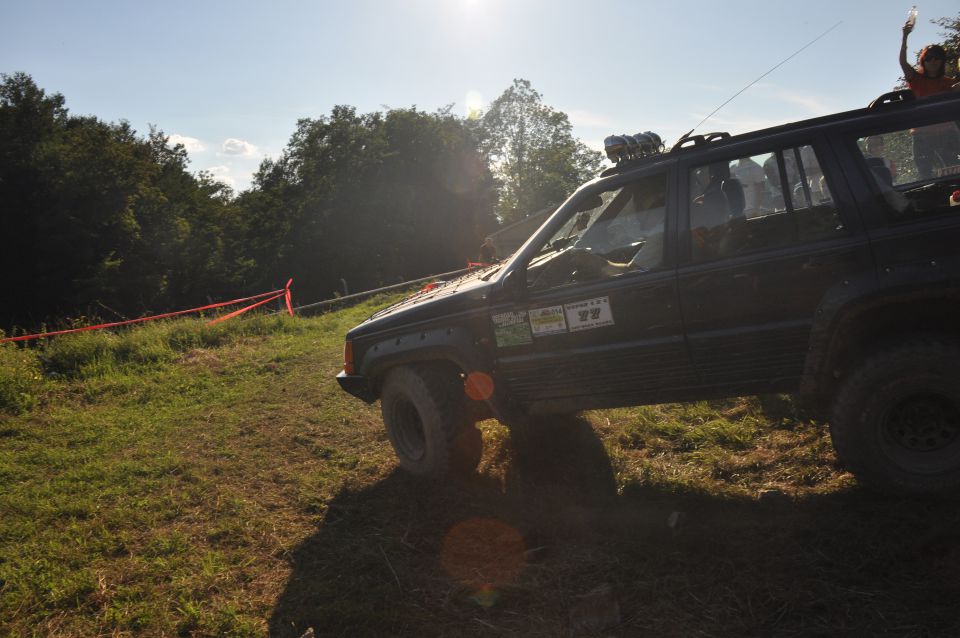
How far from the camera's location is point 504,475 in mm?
5086

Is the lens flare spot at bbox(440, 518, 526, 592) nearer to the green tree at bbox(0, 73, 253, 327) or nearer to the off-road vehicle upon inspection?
the off-road vehicle

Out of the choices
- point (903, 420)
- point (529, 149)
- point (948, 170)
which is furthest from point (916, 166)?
point (529, 149)

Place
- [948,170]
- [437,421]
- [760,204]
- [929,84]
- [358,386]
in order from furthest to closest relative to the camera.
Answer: [358,386] → [929,84] → [437,421] → [760,204] → [948,170]

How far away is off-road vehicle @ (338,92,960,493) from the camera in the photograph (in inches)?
137

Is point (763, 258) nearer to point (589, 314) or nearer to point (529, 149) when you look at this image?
point (589, 314)

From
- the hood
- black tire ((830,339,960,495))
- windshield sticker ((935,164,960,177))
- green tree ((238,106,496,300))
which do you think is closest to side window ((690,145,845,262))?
windshield sticker ((935,164,960,177))

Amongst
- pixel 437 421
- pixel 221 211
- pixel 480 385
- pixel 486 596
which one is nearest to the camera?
pixel 486 596

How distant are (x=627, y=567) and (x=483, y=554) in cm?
85

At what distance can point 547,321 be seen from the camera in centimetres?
428

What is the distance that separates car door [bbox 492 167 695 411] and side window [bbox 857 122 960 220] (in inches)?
42.3

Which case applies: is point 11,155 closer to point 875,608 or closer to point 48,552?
point 48,552

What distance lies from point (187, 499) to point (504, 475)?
7.85 ft

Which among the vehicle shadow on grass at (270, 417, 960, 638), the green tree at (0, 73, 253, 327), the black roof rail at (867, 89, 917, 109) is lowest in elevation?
the vehicle shadow on grass at (270, 417, 960, 638)

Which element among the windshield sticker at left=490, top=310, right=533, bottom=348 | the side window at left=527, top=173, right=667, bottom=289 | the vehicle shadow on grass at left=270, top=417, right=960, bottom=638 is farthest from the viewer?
the windshield sticker at left=490, top=310, right=533, bottom=348
